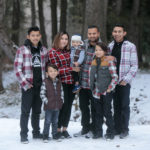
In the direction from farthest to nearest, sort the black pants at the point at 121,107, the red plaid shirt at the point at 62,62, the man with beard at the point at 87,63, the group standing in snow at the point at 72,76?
the black pants at the point at 121,107, the man with beard at the point at 87,63, the red plaid shirt at the point at 62,62, the group standing in snow at the point at 72,76

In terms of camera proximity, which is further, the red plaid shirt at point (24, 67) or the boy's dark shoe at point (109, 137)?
the boy's dark shoe at point (109, 137)

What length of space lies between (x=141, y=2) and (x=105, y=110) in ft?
52.0

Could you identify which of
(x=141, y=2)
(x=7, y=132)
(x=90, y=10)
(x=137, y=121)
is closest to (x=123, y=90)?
(x=7, y=132)

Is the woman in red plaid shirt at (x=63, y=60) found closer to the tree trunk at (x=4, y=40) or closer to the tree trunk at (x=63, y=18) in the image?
the tree trunk at (x=4, y=40)

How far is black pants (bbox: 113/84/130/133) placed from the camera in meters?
6.00

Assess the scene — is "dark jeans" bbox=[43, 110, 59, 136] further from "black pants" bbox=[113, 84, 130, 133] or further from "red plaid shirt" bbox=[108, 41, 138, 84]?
"red plaid shirt" bbox=[108, 41, 138, 84]

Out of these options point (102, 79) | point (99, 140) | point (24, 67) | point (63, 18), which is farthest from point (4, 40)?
point (63, 18)

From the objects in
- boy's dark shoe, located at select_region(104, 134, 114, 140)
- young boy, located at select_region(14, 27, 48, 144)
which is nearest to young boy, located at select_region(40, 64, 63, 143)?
young boy, located at select_region(14, 27, 48, 144)

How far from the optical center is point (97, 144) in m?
5.72

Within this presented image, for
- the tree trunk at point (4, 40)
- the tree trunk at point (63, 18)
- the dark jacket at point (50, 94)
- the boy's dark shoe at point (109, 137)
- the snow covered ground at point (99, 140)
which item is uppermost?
the tree trunk at point (63, 18)

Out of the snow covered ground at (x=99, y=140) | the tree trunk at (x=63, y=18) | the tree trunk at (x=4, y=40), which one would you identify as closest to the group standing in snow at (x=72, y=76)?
the snow covered ground at (x=99, y=140)

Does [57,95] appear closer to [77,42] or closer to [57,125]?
[57,125]

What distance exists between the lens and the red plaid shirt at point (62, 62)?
19.0 feet

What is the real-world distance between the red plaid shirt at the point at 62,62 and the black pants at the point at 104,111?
0.70 metres
